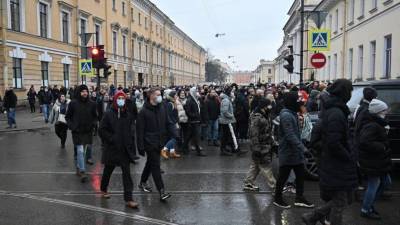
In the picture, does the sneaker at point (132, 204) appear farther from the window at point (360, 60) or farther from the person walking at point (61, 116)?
the window at point (360, 60)

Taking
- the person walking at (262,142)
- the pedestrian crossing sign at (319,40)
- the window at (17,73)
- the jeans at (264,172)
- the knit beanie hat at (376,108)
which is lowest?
the jeans at (264,172)

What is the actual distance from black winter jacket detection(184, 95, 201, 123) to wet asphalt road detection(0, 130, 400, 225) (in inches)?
56.0

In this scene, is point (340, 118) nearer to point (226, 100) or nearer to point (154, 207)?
point (154, 207)

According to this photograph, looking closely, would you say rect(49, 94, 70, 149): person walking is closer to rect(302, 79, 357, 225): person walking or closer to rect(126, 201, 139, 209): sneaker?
rect(126, 201, 139, 209): sneaker

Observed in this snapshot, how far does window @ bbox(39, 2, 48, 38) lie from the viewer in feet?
101

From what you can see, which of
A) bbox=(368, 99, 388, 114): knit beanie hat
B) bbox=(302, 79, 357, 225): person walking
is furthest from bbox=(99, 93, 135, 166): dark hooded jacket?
bbox=(368, 99, 388, 114): knit beanie hat

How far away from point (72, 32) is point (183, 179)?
2967 centimetres

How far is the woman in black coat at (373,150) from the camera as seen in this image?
5.77 meters

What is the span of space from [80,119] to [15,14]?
21.7 meters

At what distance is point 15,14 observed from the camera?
27.2 m

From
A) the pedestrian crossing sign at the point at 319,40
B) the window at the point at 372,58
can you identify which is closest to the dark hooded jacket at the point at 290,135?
the pedestrian crossing sign at the point at 319,40

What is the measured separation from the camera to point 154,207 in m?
6.63

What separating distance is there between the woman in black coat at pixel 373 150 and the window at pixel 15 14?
25558mm

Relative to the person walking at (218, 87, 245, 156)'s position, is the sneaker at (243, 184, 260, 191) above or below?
below
